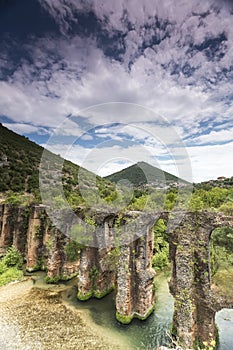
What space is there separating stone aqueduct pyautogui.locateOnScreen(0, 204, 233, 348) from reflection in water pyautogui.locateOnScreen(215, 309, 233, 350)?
137 cm

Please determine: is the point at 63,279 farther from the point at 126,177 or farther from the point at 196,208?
the point at 126,177

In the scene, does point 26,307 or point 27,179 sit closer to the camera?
point 26,307

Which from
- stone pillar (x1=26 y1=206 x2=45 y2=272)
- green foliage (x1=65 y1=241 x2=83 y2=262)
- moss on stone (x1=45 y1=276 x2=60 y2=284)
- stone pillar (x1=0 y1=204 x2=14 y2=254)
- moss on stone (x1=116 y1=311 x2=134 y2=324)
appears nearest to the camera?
moss on stone (x1=116 y1=311 x2=134 y2=324)

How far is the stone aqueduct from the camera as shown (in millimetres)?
9766

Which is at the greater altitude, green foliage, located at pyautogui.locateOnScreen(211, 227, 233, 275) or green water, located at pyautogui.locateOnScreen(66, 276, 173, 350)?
green foliage, located at pyautogui.locateOnScreen(211, 227, 233, 275)

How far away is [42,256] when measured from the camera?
19922 mm

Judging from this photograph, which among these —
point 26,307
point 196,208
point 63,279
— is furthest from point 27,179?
point 196,208

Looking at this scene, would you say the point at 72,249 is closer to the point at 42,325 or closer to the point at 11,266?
the point at 42,325

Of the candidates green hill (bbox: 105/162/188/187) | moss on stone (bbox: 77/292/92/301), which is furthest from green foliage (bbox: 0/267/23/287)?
green hill (bbox: 105/162/188/187)

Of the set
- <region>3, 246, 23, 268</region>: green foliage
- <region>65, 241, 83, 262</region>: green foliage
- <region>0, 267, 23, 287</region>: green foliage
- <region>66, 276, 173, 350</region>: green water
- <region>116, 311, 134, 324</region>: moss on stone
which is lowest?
<region>66, 276, 173, 350</region>: green water

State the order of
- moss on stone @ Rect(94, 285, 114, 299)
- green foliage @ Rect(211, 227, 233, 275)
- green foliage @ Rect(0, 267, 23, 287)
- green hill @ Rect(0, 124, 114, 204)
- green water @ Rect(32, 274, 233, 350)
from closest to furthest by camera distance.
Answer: green water @ Rect(32, 274, 233, 350) → green foliage @ Rect(211, 227, 233, 275) → moss on stone @ Rect(94, 285, 114, 299) → green foliage @ Rect(0, 267, 23, 287) → green hill @ Rect(0, 124, 114, 204)

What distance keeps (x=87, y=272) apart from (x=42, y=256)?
6811 mm

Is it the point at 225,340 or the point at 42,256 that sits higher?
the point at 42,256

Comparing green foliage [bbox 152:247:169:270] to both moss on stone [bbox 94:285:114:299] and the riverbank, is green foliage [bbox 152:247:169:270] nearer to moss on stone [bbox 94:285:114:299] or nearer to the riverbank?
moss on stone [bbox 94:285:114:299]
